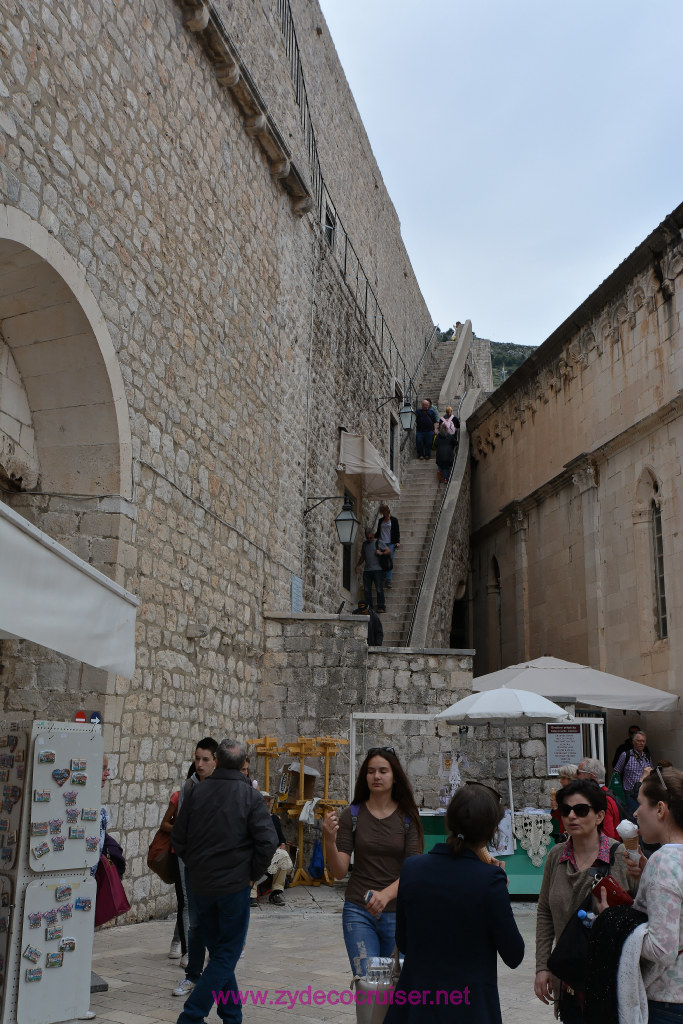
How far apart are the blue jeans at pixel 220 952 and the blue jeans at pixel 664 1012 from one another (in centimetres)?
229

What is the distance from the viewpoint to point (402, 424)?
2197 cm

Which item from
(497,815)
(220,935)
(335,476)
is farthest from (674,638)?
(497,815)

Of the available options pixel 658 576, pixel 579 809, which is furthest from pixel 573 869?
pixel 658 576

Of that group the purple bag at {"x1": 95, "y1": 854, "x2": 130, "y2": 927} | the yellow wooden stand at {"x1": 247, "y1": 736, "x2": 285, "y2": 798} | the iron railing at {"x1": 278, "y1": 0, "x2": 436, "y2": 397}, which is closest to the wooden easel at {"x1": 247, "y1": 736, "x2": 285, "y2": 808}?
the yellow wooden stand at {"x1": 247, "y1": 736, "x2": 285, "y2": 798}

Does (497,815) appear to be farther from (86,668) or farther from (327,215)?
(327,215)

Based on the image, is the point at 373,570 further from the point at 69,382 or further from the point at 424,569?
the point at 69,382

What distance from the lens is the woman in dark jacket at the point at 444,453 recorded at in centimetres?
2230

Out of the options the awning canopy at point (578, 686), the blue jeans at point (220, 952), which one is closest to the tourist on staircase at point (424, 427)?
the awning canopy at point (578, 686)

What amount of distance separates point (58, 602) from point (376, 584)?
12.7 metres

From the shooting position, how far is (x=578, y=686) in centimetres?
1254

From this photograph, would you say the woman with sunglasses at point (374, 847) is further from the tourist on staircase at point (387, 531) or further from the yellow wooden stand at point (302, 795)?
the tourist on staircase at point (387, 531)

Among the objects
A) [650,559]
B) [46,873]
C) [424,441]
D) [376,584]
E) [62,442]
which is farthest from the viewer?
[424,441]

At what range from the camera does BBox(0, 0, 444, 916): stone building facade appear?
24.2 ft

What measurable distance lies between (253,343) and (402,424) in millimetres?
10690
